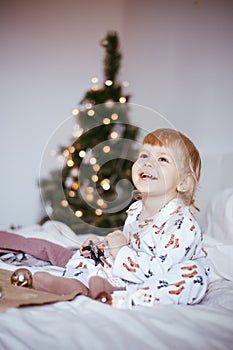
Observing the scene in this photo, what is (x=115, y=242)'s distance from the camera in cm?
117

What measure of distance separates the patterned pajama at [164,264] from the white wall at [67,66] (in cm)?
137

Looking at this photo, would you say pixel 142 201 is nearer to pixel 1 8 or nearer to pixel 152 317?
pixel 152 317

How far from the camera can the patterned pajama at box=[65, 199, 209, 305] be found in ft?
3.54

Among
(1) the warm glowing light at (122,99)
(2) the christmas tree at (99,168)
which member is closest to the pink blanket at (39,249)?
(2) the christmas tree at (99,168)

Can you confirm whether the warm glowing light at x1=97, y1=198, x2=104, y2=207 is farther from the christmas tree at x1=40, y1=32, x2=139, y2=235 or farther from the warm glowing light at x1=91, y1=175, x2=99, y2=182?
the warm glowing light at x1=91, y1=175, x2=99, y2=182

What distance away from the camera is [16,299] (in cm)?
102

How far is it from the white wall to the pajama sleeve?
140cm

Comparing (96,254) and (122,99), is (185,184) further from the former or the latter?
(122,99)

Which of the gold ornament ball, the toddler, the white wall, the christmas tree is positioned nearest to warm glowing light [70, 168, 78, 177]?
the christmas tree

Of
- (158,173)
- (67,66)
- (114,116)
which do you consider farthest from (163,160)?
(67,66)

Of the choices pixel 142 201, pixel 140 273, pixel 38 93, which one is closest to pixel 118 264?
pixel 140 273

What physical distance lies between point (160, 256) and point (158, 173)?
0.20 m

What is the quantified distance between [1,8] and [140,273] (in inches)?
86.2

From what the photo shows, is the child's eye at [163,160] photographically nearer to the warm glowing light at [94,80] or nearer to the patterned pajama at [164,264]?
the patterned pajama at [164,264]
